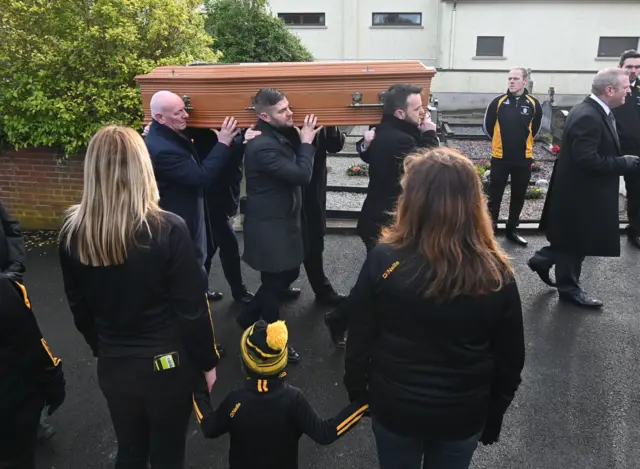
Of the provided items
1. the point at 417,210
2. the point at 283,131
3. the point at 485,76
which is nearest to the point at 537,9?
the point at 485,76

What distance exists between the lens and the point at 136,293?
82.7 inches

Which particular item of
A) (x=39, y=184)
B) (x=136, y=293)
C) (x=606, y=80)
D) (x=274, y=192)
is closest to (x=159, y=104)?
(x=274, y=192)

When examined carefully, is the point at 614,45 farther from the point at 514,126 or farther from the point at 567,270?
the point at 567,270

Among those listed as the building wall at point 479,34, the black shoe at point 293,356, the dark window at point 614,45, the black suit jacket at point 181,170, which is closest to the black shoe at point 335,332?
the black shoe at point 293,356

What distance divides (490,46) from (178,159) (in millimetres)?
20277

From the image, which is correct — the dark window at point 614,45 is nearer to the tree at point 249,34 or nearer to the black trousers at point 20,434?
the tree at point 249,34

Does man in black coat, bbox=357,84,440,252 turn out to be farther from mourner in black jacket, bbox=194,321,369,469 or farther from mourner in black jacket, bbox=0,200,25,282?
mourner in black jacket, bbox=0,200,25,282

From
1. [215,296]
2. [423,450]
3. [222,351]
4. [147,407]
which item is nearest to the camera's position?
[423,450]

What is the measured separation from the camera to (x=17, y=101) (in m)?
5.94

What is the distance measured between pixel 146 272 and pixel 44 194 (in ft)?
17.3

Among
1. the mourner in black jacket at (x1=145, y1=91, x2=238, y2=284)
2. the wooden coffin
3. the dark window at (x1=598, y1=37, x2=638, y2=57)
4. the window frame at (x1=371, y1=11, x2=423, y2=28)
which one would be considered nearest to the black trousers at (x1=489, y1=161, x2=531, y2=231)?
the wooden coffin

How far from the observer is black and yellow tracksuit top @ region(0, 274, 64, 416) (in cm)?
214

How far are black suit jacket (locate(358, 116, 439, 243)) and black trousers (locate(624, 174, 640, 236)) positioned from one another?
340cm

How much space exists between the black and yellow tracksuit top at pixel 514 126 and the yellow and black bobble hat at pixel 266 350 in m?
4.83
